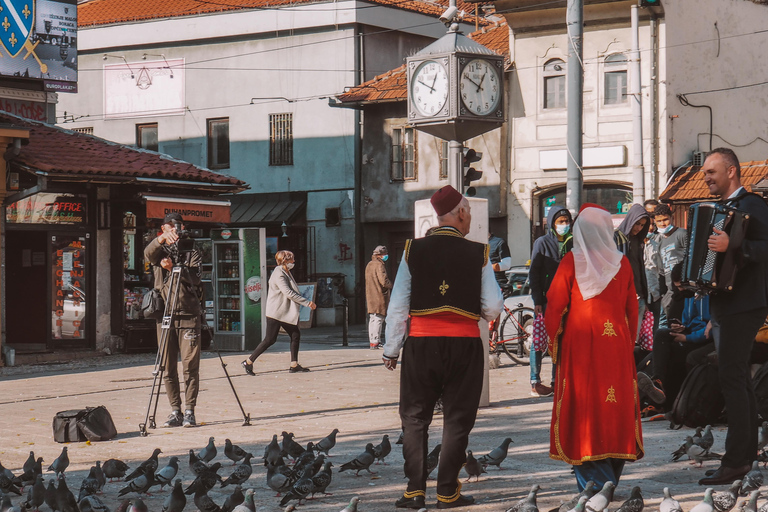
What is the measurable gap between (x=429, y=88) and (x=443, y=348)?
5.28m

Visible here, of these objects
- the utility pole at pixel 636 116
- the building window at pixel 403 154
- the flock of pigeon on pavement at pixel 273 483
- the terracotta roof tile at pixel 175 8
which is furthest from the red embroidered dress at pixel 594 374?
the terracotta roof tile at pixel 175 8

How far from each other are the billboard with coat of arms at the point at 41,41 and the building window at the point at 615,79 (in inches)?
534

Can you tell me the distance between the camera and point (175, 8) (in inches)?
1453

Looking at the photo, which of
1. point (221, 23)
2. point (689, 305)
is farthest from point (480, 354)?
point (221, 23)

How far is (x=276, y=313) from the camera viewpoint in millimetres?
16484

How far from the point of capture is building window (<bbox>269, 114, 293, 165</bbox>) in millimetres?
33844

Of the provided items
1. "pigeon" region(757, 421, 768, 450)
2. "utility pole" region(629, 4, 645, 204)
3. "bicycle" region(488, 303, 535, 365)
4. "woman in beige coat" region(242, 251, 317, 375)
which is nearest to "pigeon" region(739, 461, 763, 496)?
"pigeon" region(757, 421, 768, 450)

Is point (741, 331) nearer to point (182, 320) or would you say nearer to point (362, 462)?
point (362, 462)

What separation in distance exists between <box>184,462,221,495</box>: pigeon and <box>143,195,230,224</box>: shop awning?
13.0 metres

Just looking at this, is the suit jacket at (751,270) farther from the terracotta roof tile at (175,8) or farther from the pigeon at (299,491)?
the terracotta roof tile at (175,8)

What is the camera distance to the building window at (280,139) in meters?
33.8

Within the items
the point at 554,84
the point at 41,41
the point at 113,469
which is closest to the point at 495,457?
the point at 113,469

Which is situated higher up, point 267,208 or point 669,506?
point 267,208

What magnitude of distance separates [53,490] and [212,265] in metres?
15.1
